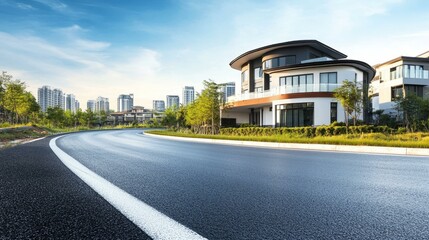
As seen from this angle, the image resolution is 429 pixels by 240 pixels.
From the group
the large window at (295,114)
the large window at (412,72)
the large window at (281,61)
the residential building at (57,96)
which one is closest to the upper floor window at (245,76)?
the large window at (281,61)

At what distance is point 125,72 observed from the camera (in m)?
26.1

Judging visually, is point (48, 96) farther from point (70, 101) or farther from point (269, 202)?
point (269, 202)

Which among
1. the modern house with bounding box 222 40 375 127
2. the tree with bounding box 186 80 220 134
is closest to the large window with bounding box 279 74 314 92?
the modern house with bounding box 222 40 375 127

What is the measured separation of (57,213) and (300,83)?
91.6 ft

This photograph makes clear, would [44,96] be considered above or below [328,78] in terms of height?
above

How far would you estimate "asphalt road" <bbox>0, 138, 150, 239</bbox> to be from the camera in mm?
2266

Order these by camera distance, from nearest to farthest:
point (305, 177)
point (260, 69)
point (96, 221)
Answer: point (96, 221), point (305, 177), point (260, 69)

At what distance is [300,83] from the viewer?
27.8m

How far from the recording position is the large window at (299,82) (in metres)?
25.2

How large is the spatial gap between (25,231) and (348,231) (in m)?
3.02

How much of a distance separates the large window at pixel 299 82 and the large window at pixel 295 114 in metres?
1.60

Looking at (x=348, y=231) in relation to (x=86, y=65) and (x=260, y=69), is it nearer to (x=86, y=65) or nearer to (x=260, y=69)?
(x=86, y=65)

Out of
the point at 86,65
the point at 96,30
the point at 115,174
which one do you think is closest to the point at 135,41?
the point at 96,30

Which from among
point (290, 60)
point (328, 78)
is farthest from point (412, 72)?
point (290, 60)
